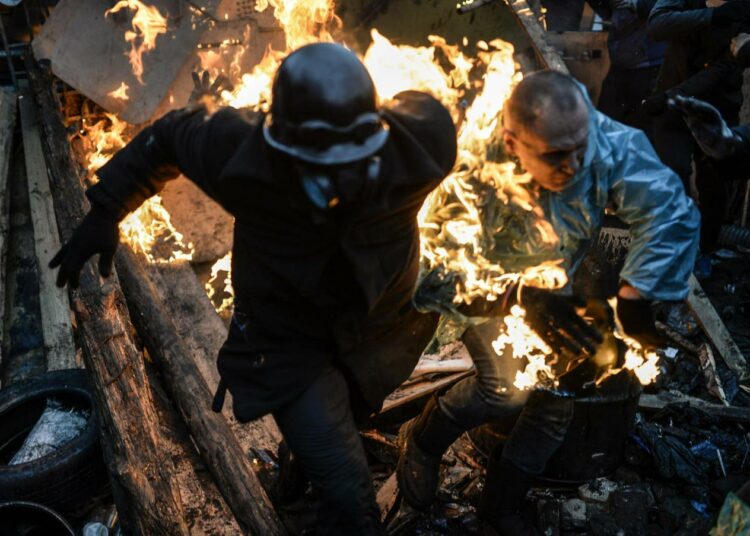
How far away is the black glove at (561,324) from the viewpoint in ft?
11.4

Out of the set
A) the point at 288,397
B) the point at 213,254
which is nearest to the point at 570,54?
the point at 213,254

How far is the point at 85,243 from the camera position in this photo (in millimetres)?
3186

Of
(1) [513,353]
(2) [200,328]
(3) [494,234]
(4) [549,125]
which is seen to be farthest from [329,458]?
(2) [200,328]

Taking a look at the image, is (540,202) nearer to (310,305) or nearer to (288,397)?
(310,305)

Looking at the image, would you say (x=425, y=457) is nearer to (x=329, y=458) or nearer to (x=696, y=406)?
(x=329, y=458)

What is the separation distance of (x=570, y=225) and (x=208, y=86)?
404 centimetres

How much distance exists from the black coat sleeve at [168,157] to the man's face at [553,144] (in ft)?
4.56

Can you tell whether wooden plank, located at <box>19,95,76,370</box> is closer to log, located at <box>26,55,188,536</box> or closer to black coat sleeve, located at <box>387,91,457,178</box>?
log, located at <box>26,55,188,536</box>

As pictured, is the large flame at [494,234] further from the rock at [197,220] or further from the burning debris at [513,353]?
the rock at [197,220]

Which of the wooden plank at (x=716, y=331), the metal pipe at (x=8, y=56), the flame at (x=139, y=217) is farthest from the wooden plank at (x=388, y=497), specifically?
the metal pipe at (x=8, y=56)

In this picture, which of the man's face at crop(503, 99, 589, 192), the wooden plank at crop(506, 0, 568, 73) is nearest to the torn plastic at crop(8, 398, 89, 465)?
the man's face at crop(503, 99, 589, 192)

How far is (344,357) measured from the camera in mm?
3170

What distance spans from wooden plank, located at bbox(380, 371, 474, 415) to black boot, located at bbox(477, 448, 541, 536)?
703mm

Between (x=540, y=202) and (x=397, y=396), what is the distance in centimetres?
173
